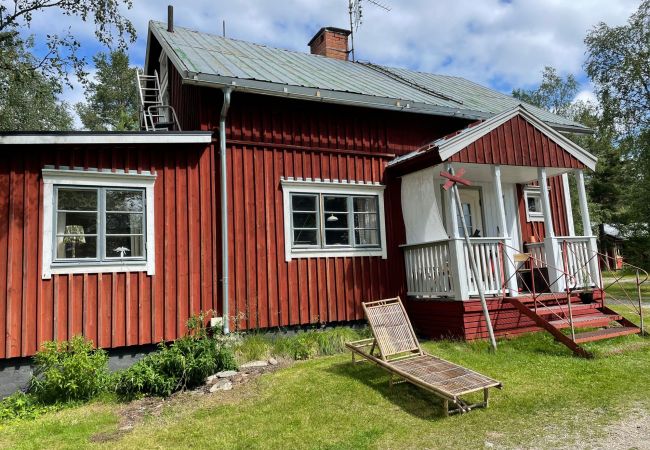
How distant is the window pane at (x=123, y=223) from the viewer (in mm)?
7180

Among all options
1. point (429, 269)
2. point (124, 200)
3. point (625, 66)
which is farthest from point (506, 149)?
point (625, 66)

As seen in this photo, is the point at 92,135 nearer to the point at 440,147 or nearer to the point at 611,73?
the point at 440,147

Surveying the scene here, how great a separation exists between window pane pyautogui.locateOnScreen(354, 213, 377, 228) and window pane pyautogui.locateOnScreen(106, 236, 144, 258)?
4.10m

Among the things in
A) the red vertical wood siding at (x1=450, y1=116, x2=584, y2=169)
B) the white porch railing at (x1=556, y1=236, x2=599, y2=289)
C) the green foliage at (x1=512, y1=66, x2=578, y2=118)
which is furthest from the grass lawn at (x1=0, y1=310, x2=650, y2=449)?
the green foliage at (x1=512, y1=66, x2=578, y2=118)

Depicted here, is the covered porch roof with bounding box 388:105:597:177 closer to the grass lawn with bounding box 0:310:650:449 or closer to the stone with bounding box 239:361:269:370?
the grass lawn with bounding box 0:310:650:449

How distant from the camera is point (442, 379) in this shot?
17.4ft

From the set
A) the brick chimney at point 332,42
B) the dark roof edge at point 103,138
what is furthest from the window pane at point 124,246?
the brick chimney at point 332,42

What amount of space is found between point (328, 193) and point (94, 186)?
413 cm

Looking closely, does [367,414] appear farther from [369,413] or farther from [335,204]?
[335,204]

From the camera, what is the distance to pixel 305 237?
878cm

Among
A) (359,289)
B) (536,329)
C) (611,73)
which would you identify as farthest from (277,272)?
(611,73)

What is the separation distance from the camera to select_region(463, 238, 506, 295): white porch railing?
8.14 metres

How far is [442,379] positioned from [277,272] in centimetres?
388

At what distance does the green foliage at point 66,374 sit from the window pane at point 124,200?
6.77 ft
